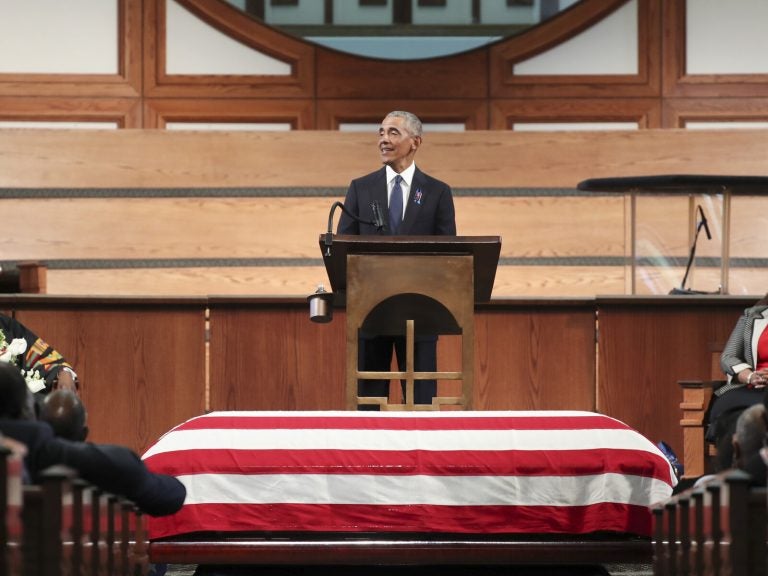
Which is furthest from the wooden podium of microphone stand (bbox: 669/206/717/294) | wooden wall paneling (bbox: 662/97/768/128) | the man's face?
wooden wall paneling (bbox: 662/97/768/128)

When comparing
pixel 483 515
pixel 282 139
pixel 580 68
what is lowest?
pixel 483 515

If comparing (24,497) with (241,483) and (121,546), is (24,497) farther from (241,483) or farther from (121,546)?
(241,483)

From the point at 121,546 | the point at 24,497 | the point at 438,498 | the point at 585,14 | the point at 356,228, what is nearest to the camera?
the point at 24,497

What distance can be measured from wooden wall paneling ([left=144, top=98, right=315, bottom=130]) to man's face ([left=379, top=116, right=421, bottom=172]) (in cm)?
255

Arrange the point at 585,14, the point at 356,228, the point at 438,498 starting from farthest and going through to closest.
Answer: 1. the point at 585,14
2. the point at 356,228
3. the point at 438,498

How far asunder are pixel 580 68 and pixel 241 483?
4.72 metres

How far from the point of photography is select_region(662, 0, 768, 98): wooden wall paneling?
7.36 meters

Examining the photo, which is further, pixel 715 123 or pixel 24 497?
pixel 715 123

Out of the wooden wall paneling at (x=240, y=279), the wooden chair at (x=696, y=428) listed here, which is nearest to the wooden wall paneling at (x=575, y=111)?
the wooden wall paneling at (x=240, y=279)

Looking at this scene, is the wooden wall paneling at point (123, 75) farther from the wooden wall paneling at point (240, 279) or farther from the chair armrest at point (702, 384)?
the chair armrest at point (702, 384)

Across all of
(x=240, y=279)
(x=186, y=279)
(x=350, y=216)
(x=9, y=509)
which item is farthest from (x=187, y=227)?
(x=9, y=509)

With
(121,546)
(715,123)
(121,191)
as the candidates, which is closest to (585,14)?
(715,123)

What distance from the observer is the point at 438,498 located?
3.26 metres

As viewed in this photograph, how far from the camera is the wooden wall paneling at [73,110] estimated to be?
733cm
